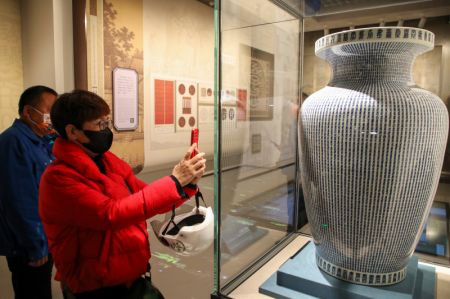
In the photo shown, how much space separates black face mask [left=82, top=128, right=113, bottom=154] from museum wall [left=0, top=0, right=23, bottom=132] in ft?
3.54

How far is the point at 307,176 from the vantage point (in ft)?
3.44

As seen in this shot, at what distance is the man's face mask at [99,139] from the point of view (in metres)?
1.06

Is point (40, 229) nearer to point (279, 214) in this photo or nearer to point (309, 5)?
point (279, 214)

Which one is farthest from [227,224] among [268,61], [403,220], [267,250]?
[268,61]

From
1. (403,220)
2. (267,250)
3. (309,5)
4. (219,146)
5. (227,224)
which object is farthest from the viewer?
(309,5)

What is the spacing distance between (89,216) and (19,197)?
2.48 ft

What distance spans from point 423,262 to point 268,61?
1.03 m

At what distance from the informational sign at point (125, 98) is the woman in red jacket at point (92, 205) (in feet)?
2.85

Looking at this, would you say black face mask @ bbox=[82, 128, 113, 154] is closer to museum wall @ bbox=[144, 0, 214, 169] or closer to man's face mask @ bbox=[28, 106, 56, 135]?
man's face mask @ bbox=[28, 106, 56, 135]

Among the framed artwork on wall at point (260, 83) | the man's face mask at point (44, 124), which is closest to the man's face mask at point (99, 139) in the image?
the framed artwork on wall at point (260, 83)

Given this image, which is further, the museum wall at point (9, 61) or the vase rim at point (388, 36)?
the museum wall at point (9, 61)

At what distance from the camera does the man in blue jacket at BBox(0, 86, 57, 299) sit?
4.89 ft

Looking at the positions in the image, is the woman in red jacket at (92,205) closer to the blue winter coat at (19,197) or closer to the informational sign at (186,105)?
the blue winter coat at (19,197)

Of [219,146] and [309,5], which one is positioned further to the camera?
[309,5]
